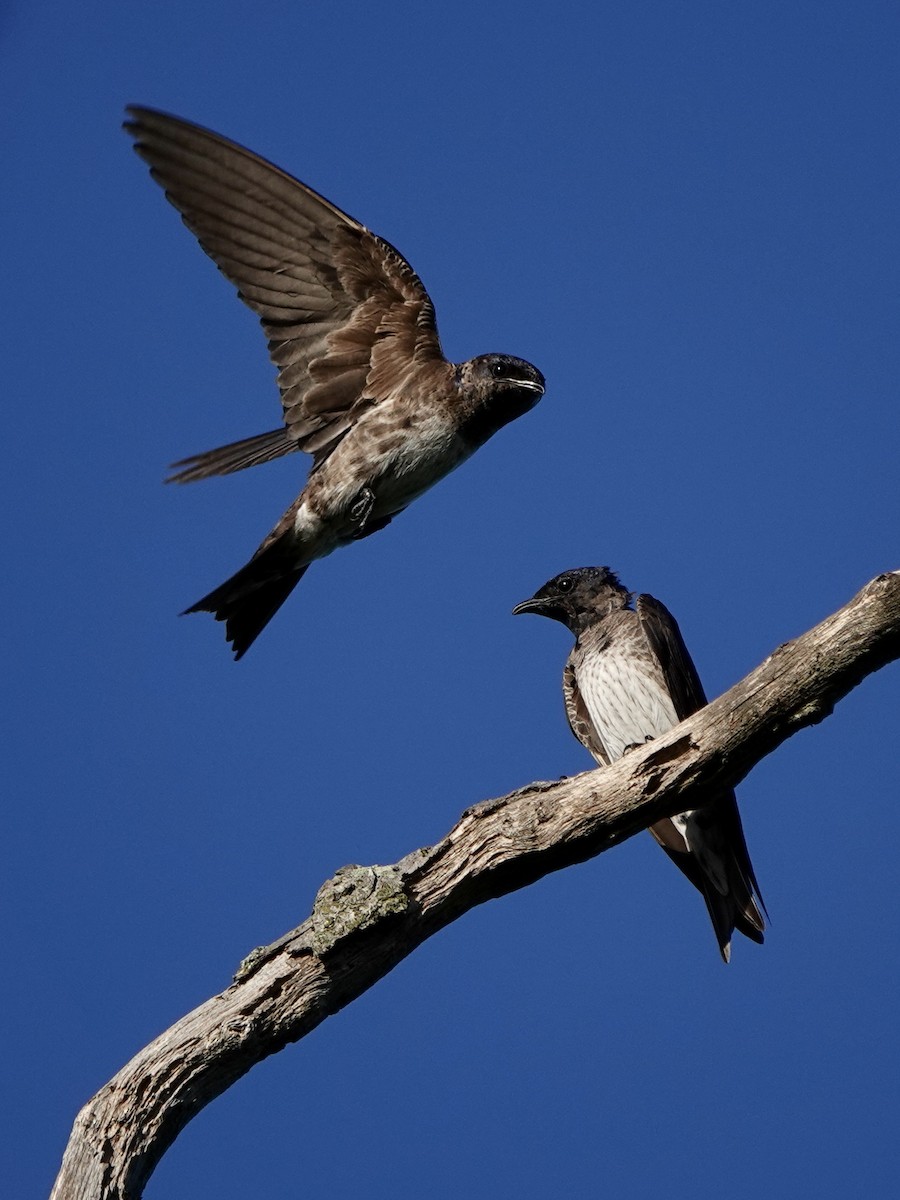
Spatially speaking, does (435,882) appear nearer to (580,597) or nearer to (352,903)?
(352,903)

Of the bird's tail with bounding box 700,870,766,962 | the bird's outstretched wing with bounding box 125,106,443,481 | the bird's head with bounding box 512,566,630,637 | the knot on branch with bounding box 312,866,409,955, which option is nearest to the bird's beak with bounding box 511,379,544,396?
the bird's outstretched wing with bounding box 125,106,443,481

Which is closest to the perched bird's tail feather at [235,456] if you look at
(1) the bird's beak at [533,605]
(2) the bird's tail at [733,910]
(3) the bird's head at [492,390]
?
(3) the bird's head at [492,390]

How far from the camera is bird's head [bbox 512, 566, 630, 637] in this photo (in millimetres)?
8336

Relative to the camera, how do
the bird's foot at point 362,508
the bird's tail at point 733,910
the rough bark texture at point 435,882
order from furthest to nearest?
the bird's foot at point 362,508, the bird's tail at point 733,910, the rough bark texture at point 435,882

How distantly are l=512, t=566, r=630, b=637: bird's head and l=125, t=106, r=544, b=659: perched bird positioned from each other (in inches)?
43.2

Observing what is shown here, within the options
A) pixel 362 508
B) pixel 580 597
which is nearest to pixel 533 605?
pixel 580 597

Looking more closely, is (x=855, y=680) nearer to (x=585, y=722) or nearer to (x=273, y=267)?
(x=585, y=722)

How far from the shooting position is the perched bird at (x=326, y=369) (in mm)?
7723

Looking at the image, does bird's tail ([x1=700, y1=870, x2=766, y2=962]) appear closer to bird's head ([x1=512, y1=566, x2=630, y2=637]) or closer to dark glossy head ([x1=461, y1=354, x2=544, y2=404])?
bird's head ([x1=512, y1=566, x2=630, y2=637])

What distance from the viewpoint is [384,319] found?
7.94 metres

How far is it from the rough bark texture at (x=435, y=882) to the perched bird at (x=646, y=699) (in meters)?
1.58

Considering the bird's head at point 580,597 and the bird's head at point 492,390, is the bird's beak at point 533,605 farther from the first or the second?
the bird's head at point 492,390

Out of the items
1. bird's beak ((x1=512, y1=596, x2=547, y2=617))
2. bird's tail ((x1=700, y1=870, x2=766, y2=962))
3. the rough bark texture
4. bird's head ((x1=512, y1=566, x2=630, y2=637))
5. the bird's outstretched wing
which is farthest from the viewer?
bird's beak ((x1=512, y1=596, x2=547, y2=617))

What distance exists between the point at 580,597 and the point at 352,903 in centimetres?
407
